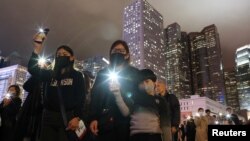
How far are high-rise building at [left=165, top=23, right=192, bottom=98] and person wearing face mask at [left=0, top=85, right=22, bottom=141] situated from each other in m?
170

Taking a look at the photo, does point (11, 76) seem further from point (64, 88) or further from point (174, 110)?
point (64, 88)

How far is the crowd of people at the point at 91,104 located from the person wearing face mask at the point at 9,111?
1.34m

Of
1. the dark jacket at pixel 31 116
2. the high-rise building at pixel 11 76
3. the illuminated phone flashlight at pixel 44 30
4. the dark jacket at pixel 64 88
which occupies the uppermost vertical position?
the high-rise building at pixel 11 76

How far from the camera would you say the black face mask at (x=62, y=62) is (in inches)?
181

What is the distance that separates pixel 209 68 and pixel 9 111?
193228 mm

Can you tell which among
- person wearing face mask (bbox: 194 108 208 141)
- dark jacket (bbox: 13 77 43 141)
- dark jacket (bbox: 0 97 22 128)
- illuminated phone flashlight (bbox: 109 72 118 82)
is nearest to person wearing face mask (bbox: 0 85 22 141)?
dark jacket (bbox: 0 97 22 128)

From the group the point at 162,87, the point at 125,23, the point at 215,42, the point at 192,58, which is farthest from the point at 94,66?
the point at 162,87

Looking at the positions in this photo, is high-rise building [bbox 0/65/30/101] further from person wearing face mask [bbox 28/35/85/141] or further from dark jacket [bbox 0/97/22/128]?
person wearing face mask [bbox 28/35/85/141]

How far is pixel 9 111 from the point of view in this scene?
5754 millimetres

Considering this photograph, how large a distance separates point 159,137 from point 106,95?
984 mm

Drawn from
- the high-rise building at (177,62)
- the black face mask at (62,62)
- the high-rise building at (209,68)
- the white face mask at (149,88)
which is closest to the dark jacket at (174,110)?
the white face mask at (149,88)

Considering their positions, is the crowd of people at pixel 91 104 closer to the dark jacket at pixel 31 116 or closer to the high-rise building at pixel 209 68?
the dark jacket at pixel 31 116

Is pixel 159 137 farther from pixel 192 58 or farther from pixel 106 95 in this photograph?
pixel 192 58

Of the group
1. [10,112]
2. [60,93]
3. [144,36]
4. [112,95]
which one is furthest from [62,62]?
[144,36]
